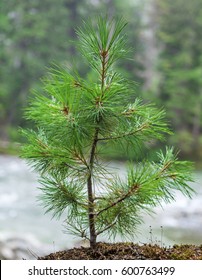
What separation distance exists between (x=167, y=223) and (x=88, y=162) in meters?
4.16

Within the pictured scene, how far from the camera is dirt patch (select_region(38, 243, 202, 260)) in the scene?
1.21 metres

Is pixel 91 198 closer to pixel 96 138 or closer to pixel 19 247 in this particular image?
pixel 96 138

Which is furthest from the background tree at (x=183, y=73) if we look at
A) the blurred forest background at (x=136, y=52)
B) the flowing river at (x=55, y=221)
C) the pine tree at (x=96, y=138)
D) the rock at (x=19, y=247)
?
the pine tree at (x=96, y=138)

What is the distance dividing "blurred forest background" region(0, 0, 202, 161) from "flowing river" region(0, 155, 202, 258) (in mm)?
4249

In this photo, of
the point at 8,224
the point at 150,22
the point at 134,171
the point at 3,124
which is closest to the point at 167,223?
the point at 8,224

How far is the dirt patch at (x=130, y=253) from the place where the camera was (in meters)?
1.21

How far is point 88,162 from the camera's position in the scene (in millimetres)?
1302

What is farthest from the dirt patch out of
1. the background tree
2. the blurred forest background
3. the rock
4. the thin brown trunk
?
the background tree

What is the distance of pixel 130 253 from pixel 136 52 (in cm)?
1148

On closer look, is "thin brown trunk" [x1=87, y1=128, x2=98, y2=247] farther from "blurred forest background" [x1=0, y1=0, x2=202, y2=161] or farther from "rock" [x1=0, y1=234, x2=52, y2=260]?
"blurred forest background" [x1=0, y1=0, x2=202, y2=161]

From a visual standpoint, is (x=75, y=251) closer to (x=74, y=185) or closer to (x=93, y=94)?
(x=74, y=185)

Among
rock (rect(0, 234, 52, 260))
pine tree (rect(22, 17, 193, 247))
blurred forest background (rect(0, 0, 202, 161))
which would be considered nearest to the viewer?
pine tree (rect(22, 17, 193, 247))

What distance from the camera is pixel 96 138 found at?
1271 millimetres

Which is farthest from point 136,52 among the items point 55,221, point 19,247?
point 19,247
